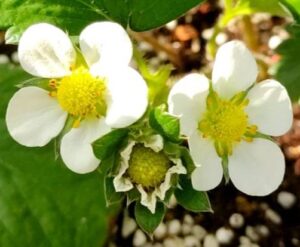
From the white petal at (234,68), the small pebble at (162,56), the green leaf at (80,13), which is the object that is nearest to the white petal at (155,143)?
the white petal at (234,68)

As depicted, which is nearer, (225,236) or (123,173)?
(123,173)

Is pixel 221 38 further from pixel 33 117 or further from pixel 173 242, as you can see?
pixel 33 117

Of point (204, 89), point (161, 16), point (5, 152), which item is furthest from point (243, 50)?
point (5, 152)

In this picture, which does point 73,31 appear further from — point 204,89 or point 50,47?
point 204,89

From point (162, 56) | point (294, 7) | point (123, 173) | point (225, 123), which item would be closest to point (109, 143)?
point (123, 173)

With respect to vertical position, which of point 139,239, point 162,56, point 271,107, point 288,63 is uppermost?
point 271,107

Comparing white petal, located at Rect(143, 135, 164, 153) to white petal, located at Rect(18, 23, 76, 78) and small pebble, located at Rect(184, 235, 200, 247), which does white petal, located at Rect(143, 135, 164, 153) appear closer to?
white petal, located at Rect(18, 23, 76, 78)

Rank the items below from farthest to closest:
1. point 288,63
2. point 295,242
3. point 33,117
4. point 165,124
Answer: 1. point 295,242
2. point 288,63
3. point 33,117
4. point 165,124
